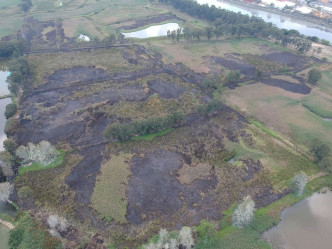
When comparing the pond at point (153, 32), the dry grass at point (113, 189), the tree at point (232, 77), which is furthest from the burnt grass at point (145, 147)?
the pond at point (153, 32)

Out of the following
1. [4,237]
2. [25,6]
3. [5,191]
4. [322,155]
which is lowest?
[4,237]

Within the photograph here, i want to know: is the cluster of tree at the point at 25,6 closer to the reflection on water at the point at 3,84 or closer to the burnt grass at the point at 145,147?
the reflection on water at the point at 3,84

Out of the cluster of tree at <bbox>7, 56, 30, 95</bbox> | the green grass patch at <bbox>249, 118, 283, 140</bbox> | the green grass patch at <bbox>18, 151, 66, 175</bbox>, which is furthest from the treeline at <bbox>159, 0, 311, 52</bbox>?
the green grass patch at <bbox>18, 151, 66, 175</bbox>

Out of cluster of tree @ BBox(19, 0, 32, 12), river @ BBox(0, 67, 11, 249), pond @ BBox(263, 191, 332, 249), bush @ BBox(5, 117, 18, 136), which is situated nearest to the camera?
river @ BBox(0, 67, 11, 249)

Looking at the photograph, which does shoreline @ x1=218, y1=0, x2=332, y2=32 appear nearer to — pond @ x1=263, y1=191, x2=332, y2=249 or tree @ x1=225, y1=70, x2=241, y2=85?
tree @ x1=225, y1=70, x2=241, y2=85

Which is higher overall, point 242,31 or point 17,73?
point 242,31

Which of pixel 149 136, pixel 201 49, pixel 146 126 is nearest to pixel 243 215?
pixel 149 136

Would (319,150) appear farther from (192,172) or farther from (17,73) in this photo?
(17,73)
